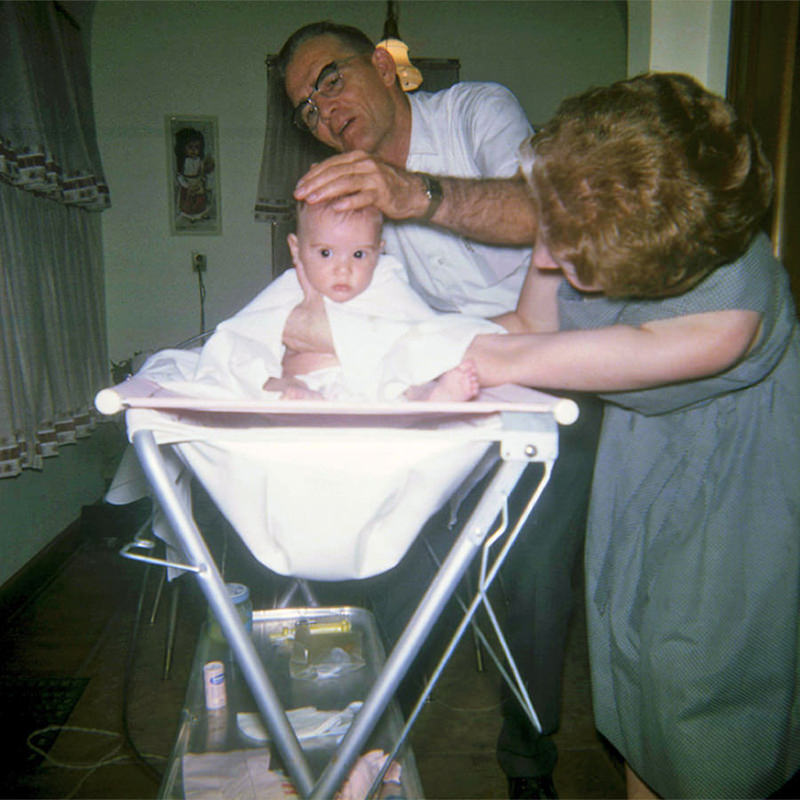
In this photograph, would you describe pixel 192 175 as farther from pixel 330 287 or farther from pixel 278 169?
pixel 330 287

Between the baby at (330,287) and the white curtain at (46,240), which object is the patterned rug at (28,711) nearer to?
the white curtain at (46,240)

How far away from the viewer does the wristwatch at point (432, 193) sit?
3.34ft

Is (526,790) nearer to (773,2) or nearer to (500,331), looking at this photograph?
(500,331)

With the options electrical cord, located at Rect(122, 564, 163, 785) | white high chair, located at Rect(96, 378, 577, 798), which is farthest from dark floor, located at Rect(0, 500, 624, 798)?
white high chair, located at Rect(96, 378, 577, 798)

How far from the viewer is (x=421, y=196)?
101 centimetres

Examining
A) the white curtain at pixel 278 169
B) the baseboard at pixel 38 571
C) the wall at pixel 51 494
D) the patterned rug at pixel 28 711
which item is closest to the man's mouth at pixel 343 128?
the patterned rug at pixel 28 711

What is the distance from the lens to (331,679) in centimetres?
127

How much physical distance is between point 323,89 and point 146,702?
1.61 m

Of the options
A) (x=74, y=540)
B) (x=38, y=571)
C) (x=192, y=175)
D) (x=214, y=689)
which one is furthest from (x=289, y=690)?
(x=192, y=175)

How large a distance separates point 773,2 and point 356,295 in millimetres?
875

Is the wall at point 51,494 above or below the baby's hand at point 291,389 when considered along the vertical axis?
below

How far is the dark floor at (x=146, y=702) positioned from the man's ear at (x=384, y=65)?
1.51m

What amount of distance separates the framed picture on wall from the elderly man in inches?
90.1

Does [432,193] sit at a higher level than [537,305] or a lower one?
higher
